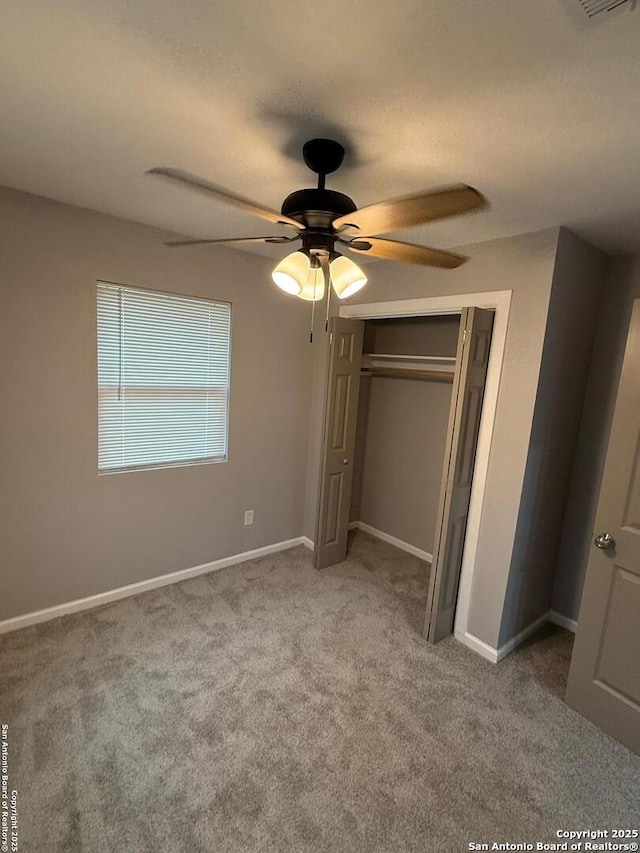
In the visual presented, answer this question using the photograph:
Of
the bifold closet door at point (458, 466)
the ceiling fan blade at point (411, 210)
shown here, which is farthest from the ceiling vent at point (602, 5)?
the bifold closet door at point (458, 466)

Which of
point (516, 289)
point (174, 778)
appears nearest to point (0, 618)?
point (174, 778)

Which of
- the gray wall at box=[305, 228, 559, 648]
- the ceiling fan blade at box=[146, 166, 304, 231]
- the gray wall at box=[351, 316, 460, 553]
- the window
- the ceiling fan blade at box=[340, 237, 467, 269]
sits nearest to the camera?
the ceiling fan blade at box=[146, 166, 304, 231]

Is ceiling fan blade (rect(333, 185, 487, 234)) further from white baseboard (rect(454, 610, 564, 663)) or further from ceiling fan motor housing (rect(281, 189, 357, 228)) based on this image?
white baseboard (rect(454, 610, 564, 663))

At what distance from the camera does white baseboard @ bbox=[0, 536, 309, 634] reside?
2.47 metres

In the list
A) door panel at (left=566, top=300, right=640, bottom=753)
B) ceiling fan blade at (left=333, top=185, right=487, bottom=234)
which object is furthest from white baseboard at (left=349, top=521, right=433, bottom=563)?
ceiling fan blade at (left=333, top=185, right=487, bottom=234)

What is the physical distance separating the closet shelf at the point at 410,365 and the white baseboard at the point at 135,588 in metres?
1.74

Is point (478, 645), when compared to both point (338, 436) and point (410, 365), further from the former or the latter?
point (410, 365)

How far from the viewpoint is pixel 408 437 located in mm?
3783

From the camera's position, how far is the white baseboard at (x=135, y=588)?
247 cm

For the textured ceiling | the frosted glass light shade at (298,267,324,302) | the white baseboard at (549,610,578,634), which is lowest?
the white baseboard at (549,610,578,634)

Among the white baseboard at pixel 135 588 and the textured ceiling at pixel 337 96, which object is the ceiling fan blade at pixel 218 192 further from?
the white baseboard at pixel 135 588

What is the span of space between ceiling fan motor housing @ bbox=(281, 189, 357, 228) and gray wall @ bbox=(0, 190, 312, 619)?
1606 mm

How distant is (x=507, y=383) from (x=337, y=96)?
5.47 feet

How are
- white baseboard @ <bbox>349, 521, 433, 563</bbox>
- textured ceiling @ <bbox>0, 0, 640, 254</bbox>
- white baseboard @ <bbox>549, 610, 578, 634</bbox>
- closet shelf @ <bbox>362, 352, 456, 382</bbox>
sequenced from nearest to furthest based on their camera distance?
textured ceiling @ <bbox>0, 0, 640, 254</bbox> → white baseboard @ <bbox>549, 610, 578, 634</bbox> → closet shelf @ <bbox>362, 352, 456, 382</bbox> → white baseboard @ <bbox>349, 521, 433, 563</bbox>
